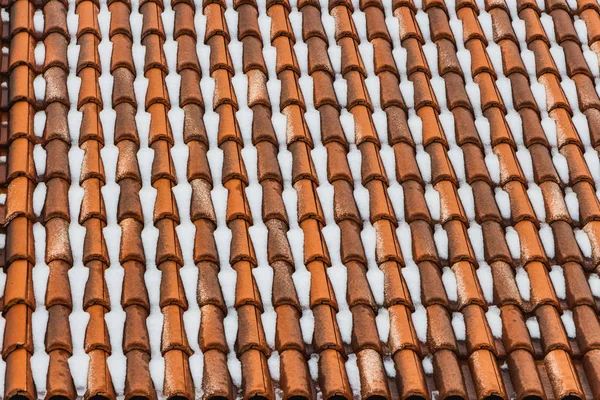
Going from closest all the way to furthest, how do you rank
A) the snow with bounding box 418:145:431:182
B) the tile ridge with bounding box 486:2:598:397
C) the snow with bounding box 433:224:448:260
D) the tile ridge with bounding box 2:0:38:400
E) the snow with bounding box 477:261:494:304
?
the tile ridge with bounding box 2:0:38:400
the tile ridge with bounding box 486:2:598:397
the snow with bounding box 477:261:494:304
the snow with bounding box 433:224:448:260
the snow with bounding box 418:145:431:182

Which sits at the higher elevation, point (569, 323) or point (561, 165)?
point (561, 165)

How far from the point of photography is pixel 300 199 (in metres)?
5.05

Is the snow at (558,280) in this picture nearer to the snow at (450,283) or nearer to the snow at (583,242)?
the snow at (583,242)

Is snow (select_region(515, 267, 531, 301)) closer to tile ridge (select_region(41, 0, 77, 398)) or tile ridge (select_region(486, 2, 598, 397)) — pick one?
tile ridge (select_region(486, 2, 598, 397))

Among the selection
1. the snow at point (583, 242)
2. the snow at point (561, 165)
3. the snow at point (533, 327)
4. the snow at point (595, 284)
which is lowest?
the snow at point (533, 327)

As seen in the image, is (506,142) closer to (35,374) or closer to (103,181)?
(103,181)

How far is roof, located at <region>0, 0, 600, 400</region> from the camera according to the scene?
4.52m

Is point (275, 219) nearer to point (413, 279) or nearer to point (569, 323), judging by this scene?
point (413, 279)

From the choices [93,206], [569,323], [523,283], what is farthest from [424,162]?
[93,206]

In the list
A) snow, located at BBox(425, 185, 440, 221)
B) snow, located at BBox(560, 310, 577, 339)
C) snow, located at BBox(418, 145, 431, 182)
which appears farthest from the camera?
snow, located at BBox(418, 145, 431, 182)

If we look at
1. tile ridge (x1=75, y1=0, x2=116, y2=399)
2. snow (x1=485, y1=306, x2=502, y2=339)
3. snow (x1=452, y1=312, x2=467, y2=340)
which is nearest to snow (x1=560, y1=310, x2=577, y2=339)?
snow (x1=485, y1=306, x2=502, y2=339)

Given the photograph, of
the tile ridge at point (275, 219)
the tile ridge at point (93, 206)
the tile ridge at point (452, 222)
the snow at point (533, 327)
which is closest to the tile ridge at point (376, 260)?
the tile ridge at point (452, 222)

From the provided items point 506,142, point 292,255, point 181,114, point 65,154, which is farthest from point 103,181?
point 506,142

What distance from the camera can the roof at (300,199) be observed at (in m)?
4.52
